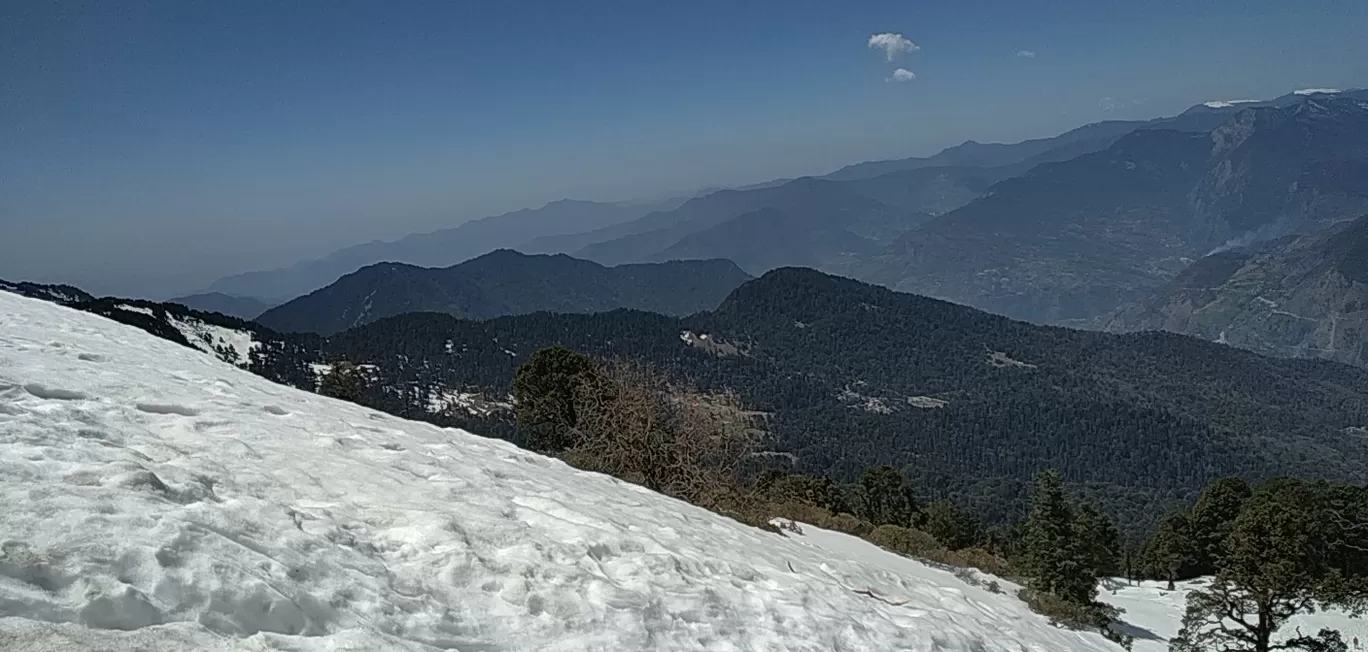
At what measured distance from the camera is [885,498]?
66.6 metres

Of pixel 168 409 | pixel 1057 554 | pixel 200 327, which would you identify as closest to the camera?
pixel 168 409

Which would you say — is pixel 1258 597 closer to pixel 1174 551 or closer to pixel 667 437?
pixel 667 437

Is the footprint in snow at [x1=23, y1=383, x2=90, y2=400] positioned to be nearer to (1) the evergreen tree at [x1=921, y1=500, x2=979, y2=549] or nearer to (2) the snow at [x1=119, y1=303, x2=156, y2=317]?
(1) the evergreen tree at [x1=921, y1=500, x2=979, y2=549]

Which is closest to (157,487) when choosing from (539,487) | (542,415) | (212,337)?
(539,487)

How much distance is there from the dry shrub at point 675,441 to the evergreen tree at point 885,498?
1706 inches

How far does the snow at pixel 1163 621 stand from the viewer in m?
29.7

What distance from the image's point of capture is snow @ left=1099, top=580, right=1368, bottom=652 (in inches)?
1171

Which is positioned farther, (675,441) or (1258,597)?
(675,441)

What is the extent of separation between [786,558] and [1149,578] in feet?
234

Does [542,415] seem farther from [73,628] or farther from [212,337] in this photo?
[212,337]

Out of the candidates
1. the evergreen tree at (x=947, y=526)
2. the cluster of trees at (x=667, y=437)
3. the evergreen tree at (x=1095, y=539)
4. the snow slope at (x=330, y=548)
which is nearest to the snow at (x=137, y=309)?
the cluster of trees at (x=667, y=437)

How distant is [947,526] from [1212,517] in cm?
2146

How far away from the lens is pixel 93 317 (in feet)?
44.5

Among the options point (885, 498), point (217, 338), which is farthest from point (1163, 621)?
point (217, 338)
